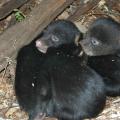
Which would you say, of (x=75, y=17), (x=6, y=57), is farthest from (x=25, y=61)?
(x=75, y=17)

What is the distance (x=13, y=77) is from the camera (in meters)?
7.99

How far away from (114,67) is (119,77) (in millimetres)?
145

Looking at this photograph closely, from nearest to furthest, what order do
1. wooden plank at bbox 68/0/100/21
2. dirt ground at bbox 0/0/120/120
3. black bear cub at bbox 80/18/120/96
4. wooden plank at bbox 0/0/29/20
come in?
1. dirt ground at bbox 0/0/120/120
2. black bear cub at bbox 80/18/120/96
3. wooden plank at bbox 0/0/29/20
4. wooden plank at bbox 68/0/100/21

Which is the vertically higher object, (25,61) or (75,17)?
Answer: (25,61)

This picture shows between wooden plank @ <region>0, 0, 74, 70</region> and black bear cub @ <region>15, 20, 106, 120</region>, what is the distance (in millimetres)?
334

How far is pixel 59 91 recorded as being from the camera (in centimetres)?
705

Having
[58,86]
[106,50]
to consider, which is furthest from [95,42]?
[58,86]

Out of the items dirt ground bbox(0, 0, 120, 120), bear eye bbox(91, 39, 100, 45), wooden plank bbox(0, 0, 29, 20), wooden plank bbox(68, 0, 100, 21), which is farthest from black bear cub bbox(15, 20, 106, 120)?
wooden plank bbox(68, 0, 100, 21)

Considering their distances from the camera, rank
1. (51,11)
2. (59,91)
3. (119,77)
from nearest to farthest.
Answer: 1. (59,91)
2. (119,77)
3. (51,11)

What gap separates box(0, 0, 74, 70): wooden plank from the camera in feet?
25.3

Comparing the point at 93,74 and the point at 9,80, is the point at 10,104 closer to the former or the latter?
the point at 9,80

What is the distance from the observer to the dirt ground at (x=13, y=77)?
747cm

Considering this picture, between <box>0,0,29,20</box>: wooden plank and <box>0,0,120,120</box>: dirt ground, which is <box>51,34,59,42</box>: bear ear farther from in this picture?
<box>0,0,29,20</box>: wooden plank

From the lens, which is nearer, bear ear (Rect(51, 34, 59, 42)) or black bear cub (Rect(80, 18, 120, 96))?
black bear cub (Rect(80, 18, 120, 96))
